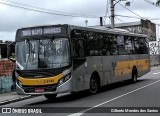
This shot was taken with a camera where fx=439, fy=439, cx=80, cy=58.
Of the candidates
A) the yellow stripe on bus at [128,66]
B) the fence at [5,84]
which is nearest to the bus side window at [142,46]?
the yellow stripe on bus at [128,66]

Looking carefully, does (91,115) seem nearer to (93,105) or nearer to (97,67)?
(93,105)

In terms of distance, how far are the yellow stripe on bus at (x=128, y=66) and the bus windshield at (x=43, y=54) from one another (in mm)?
6153

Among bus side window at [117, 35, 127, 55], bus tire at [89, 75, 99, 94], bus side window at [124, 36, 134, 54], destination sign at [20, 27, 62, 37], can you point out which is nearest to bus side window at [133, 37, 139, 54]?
bus side window at [124, 36, 134, 54]

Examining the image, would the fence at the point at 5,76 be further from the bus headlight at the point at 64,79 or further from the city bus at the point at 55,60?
the bus headlight at the point at 64,79

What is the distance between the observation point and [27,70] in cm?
1733

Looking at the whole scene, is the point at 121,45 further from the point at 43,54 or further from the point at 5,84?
the point at 43,54

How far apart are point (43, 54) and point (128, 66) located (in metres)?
8.71

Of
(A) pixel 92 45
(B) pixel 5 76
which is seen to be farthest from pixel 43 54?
(B) pixel 5 76

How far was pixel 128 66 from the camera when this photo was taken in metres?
24.9

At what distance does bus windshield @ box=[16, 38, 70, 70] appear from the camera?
17156 millimetres

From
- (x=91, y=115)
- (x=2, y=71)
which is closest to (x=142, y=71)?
(x=2, y=71)

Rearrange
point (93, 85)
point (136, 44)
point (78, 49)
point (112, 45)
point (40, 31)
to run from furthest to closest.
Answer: point (136, 44), point (112, 45), point (93, 85), point (78, 49), point (40, 31)

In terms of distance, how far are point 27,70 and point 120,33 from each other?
7.92 m

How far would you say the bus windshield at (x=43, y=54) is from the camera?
17156mm
